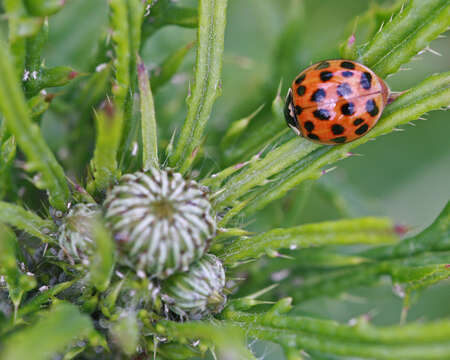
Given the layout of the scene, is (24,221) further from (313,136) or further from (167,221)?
(313,136)

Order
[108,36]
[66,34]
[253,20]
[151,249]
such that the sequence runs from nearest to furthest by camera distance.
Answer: [151,249] < [108,36] < [66,34] < [253,20]

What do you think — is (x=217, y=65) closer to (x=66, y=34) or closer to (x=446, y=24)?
(x=446, y=24)

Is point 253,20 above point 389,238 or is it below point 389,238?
above

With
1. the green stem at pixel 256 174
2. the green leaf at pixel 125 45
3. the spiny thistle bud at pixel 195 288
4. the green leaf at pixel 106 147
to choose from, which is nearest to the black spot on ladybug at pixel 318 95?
the green stem at pixel 256 174

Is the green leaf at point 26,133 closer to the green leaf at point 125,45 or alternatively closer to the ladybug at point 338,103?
the green leaf at point 125,45

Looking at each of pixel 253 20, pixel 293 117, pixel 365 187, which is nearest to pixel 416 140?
pixel 365 187

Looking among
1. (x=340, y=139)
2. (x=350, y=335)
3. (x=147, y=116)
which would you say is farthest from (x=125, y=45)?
(x=350, y=335)

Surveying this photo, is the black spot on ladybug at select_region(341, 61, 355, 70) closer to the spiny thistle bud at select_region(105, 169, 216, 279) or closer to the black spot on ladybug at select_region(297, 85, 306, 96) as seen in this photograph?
the black spot on ladybug at select_region(297, 85, 306, 96)
